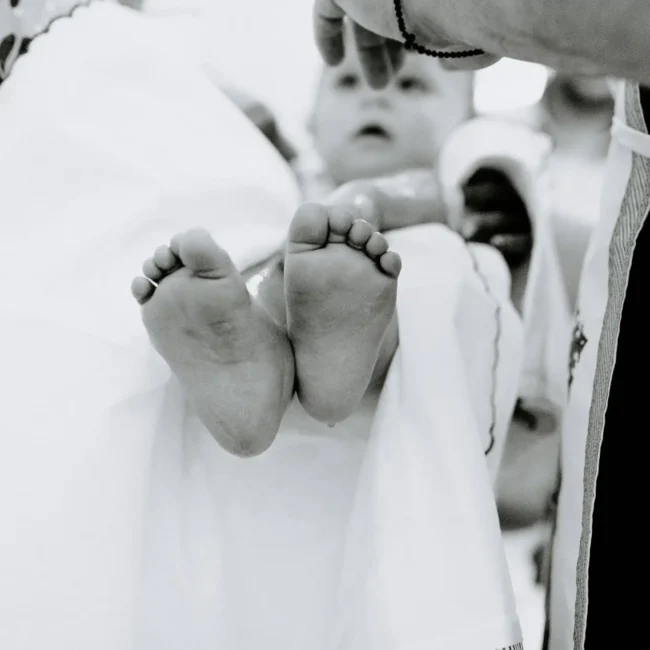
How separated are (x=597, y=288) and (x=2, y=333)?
51 centimetres

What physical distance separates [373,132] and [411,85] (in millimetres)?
93

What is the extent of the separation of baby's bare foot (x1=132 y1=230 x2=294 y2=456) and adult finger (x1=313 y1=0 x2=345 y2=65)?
1.04 ft

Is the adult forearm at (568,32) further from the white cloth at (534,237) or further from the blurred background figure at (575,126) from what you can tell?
the blurred background figure at (575,126)

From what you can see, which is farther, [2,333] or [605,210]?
[605,210]

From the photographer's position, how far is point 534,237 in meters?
0.95

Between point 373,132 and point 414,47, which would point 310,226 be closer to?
point 414,47

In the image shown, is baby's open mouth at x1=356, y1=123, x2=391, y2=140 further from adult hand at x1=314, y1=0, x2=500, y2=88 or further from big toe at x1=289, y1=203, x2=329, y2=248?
big toe at x1=289, y1=203, x2=329, y2=248

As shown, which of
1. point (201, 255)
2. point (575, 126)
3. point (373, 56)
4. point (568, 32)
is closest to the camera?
point (568, 32)

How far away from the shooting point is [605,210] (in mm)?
645

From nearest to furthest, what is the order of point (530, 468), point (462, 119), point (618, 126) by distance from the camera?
point (618, 126) → point (530, 468) → point (462, 119)

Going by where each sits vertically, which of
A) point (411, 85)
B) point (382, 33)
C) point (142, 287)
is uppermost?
point (411, 85)

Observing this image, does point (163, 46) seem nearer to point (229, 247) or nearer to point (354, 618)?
point (229, 247)

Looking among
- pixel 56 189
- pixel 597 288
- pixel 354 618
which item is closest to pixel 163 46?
pixel 56 189

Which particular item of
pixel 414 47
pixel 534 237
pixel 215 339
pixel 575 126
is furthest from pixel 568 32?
pixel 575 126
